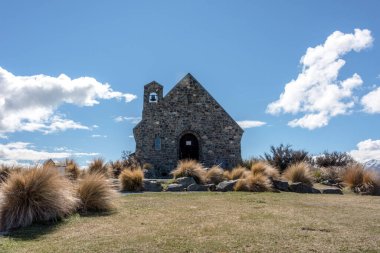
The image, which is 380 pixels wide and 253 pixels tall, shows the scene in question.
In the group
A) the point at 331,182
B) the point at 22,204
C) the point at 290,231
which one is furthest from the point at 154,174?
the point at 290,231

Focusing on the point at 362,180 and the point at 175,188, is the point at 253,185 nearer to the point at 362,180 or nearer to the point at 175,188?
the point at 175,188

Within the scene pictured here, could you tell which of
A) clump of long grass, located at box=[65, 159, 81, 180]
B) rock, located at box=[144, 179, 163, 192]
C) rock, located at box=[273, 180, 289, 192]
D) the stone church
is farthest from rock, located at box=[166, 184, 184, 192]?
the stone church

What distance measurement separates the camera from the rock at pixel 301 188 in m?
13.2

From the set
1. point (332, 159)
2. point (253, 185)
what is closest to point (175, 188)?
point (253, 185)

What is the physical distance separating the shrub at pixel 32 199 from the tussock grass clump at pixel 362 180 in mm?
10378

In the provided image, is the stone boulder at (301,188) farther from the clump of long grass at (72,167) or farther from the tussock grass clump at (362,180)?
the clump of long grass at (72,167)

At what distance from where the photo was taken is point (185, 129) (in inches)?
893

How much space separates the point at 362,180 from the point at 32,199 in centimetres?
1143

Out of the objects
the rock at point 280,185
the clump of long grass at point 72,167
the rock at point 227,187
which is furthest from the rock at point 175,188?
the clump of long grass at point 72,167

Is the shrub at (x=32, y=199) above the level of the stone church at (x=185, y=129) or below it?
below

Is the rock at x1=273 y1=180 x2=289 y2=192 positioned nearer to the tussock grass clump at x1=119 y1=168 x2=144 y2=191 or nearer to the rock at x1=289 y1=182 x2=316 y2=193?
the rock at x1=289 y1=182 x2=316 y2=193

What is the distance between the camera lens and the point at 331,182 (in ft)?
53.6

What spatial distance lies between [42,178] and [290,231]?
4495 mm

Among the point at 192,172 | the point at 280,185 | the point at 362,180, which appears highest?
the point at 192,172
